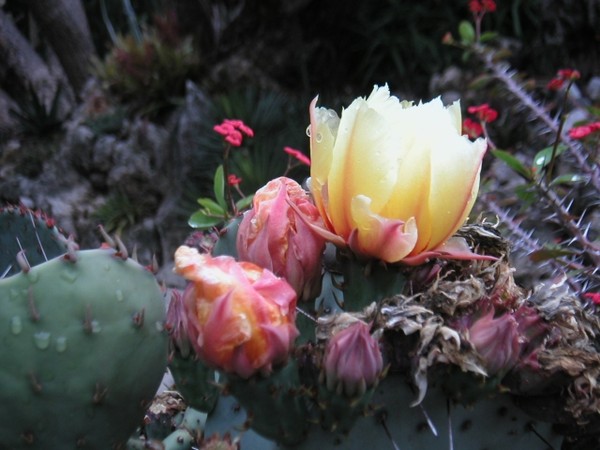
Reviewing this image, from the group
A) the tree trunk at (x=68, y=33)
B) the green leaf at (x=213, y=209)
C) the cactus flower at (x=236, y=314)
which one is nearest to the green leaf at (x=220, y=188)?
the green leaf at (x=213, y=209)

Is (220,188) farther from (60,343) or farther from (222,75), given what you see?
(222,75)

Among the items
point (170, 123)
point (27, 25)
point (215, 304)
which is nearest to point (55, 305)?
point (215, 304)

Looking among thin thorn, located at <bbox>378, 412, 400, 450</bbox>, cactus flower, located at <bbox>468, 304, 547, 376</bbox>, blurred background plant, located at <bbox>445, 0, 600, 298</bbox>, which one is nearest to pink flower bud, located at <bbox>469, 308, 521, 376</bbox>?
cactus flower, located at <bbox>468, 304, 547, 376</bbox>

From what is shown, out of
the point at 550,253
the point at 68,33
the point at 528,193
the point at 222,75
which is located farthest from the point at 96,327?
the point at 68,33

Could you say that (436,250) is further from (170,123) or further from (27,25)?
(27,25)

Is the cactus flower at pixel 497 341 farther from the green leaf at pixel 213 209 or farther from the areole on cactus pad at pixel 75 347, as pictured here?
the green leaf at pixel 213 209

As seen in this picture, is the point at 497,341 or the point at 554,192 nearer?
the point at 497,341
